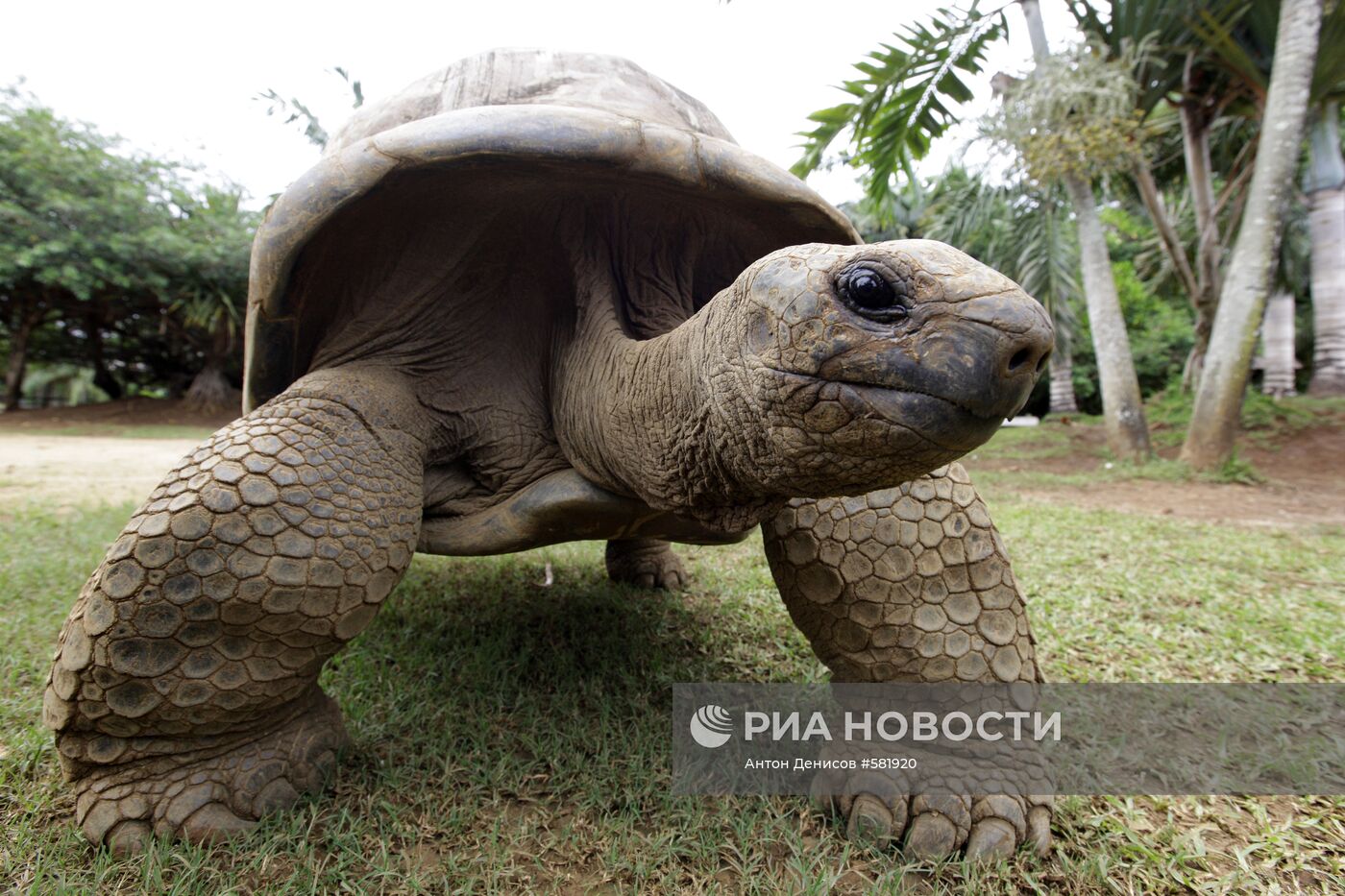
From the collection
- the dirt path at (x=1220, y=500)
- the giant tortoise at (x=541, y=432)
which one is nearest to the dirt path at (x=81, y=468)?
the giant tortoise at (x=541, y=432)

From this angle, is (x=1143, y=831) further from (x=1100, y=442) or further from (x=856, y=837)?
(x=1100, y=442)

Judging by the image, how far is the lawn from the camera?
112cm

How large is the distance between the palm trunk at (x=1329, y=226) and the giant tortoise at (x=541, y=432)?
897cm

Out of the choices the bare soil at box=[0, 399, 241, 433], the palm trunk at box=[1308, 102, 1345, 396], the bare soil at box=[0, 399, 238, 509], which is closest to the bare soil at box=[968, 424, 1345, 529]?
the palm trunk at box=[1308, 102, 1345, 396]

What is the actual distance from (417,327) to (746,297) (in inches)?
46.5

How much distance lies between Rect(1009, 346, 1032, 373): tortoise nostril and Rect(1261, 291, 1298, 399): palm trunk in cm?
1090

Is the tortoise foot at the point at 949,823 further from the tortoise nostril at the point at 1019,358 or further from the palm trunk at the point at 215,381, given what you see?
the palm trunk at the point at 215,381

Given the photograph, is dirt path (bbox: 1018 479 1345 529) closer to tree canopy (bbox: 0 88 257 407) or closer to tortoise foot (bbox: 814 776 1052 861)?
tortoise foot (bbox: 814 776 1052 861)

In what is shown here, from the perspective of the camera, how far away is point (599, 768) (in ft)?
4.59

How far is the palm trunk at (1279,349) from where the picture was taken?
358 inches

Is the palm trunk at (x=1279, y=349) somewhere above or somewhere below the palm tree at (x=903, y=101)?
below

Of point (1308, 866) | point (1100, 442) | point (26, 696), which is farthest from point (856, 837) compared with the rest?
point (1100, 442)

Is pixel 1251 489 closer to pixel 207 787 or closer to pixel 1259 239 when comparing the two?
pixel 1259 239

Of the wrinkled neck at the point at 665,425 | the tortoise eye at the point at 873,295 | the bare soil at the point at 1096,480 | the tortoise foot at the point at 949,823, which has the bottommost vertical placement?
the tortoise foot at the point at 949,823
